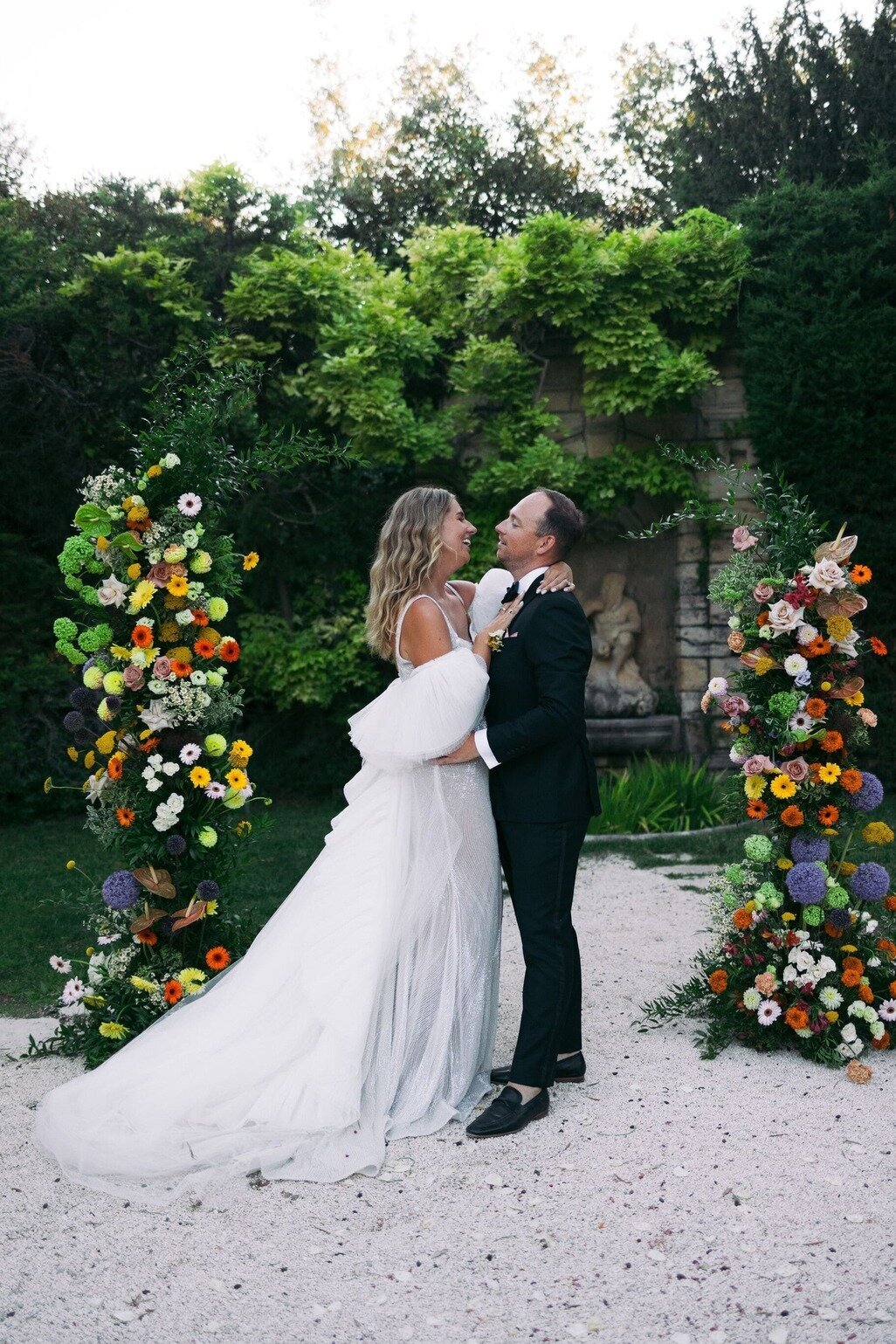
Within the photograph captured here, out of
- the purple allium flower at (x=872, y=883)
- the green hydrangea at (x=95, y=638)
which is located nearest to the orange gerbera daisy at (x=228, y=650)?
the green hydrangea at (x=95, y=638)

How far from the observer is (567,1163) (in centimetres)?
312

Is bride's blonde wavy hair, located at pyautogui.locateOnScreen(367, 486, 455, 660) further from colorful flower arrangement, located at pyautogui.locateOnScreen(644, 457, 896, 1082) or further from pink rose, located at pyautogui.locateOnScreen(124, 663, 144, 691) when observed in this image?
colorful flower arrangement, located at pyautogui.locateOnScreen(644, 457, 896, 1082)

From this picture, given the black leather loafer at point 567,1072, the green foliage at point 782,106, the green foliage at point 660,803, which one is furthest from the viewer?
the green foliage at point 782,106

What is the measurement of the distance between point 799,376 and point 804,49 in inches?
306

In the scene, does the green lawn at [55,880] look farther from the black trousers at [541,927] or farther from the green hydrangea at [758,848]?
the green hydrangea at [758,848]

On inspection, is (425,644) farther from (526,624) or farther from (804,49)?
(804,49)

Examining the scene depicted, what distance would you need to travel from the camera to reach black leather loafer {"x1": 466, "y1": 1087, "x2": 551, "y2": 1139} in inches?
128

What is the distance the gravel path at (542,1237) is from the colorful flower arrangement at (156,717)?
1.90 ft

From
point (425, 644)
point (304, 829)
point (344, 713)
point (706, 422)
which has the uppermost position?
point (706, 422)

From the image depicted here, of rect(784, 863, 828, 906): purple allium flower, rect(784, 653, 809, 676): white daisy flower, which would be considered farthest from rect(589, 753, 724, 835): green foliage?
rect(784, 653, 809, 676): white daisy flower

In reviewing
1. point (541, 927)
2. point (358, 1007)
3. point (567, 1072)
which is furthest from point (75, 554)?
point (567, 1072)

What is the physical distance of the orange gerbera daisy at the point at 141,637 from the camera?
3764 mm

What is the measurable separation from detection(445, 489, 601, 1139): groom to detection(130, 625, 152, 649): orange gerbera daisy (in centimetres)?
110

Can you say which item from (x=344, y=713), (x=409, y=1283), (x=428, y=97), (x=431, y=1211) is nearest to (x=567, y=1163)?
(x=431, y=1211)
